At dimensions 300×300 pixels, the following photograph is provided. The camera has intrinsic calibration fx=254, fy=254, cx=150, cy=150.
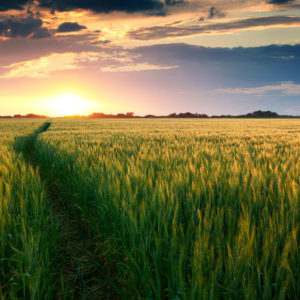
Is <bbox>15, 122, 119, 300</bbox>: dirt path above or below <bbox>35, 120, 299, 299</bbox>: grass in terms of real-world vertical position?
below

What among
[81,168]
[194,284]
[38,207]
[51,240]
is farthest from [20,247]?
[81,168]

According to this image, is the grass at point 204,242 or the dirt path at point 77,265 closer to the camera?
the grass at point 204,242

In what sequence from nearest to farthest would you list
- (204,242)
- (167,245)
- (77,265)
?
(204,242) → (167,245) → (77,265)

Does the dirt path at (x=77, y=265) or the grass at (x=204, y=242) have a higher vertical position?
the grass at (x=204, y=242)

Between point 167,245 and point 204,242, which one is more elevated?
point 204,242

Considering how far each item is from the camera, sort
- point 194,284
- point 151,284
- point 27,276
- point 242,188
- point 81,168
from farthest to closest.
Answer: point 81,168 < point 242,188 < point 27,276 < point 151,284 < point 194,284

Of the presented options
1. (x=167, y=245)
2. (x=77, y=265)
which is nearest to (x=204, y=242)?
(x=167, y=245)

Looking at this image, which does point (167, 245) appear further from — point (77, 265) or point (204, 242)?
point (77, 265)

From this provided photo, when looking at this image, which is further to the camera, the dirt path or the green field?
the dirt path

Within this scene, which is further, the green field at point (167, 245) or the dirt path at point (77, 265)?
the dirt path at point (77, 265)

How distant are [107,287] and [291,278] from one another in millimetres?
1488

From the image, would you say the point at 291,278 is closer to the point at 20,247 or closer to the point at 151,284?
the point at 151,284

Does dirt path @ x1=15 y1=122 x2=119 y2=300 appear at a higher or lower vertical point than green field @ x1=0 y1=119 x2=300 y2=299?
lower

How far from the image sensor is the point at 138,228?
6.54 ft
